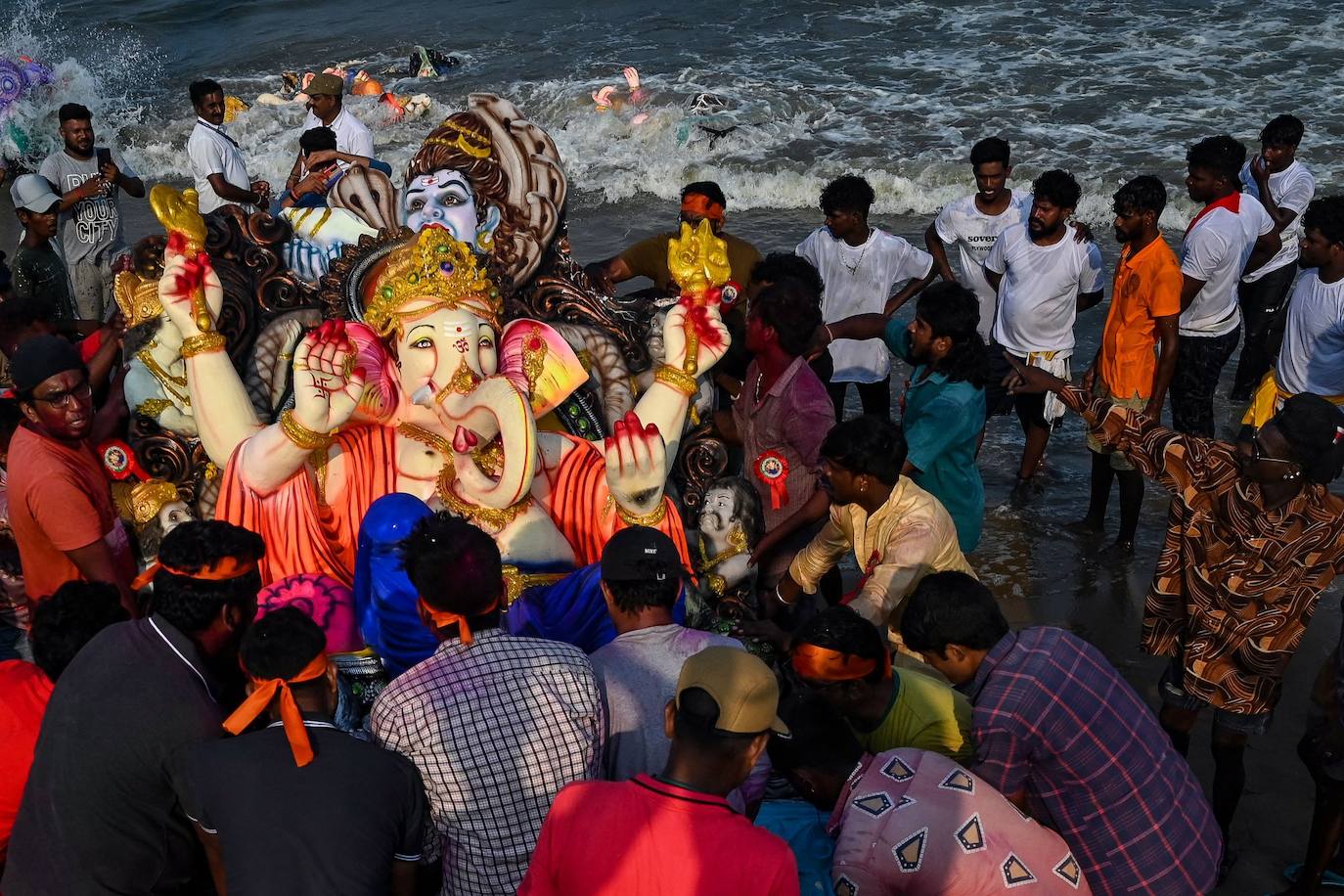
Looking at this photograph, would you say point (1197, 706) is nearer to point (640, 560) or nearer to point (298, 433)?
point (640, 560)

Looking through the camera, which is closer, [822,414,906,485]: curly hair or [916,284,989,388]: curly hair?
[822,414,906,485]: curly hair

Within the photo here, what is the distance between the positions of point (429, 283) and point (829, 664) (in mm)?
1928

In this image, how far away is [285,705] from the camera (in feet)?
9.18

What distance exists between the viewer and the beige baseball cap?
250 cm

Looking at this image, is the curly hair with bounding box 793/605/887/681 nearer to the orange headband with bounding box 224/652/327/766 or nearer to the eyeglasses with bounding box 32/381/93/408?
the orange headband with bounding box 224/652/327/766

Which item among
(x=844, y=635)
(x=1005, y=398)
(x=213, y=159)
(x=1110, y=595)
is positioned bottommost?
(x=1110, y=595)

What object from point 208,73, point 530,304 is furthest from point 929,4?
point 530,304

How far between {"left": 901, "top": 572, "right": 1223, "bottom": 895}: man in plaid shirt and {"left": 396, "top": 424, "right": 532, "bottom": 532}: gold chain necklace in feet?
5.12

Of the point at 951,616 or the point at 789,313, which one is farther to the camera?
the point at 789,313

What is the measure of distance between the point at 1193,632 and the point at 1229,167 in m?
3.57

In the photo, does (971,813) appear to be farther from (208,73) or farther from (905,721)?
(208,73)

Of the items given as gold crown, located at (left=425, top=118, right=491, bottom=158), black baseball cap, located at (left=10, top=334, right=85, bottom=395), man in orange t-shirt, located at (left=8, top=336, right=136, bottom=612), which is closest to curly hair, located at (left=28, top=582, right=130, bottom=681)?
man in orange t-shirt, located at (left=8, top=336, right=136, bottom=612)

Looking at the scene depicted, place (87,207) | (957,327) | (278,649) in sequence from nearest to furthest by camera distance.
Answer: (278,649), (957,327), (87,207)

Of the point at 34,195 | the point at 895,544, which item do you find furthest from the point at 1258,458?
the point at 34,195
